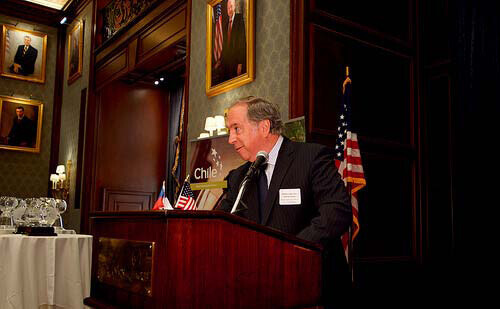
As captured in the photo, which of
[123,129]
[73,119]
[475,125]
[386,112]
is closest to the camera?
[475,125]

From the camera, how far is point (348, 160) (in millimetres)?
4281

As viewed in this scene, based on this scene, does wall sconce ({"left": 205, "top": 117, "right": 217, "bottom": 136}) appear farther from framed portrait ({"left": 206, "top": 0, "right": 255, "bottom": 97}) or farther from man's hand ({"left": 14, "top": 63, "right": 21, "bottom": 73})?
man's hand ({"left": 14, "top": 63, "right": 21, "bottom": 73})

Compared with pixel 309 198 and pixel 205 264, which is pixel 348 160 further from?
pixel 205 264

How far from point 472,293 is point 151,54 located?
5656mm

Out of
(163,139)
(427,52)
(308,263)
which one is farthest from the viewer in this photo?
(163,139)

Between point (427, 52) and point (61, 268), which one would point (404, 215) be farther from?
point (61, 268)

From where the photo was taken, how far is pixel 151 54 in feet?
25.0

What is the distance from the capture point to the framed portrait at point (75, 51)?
10273mm

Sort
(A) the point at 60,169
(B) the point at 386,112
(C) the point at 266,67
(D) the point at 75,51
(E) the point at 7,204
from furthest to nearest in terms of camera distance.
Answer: (D) the point at 75,51 → (A) the point at 60,169 → (B) the point at 386,112 → (C) the point at 266,67 → (E) the point at 7,204

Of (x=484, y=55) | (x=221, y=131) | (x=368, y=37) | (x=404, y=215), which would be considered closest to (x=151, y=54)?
(x=221, y=131)

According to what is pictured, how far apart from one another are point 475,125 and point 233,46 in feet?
8.77

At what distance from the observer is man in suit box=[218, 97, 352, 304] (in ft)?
6.92

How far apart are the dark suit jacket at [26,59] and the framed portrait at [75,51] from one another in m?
0.80

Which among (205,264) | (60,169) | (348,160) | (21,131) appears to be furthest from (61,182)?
(205,264)
